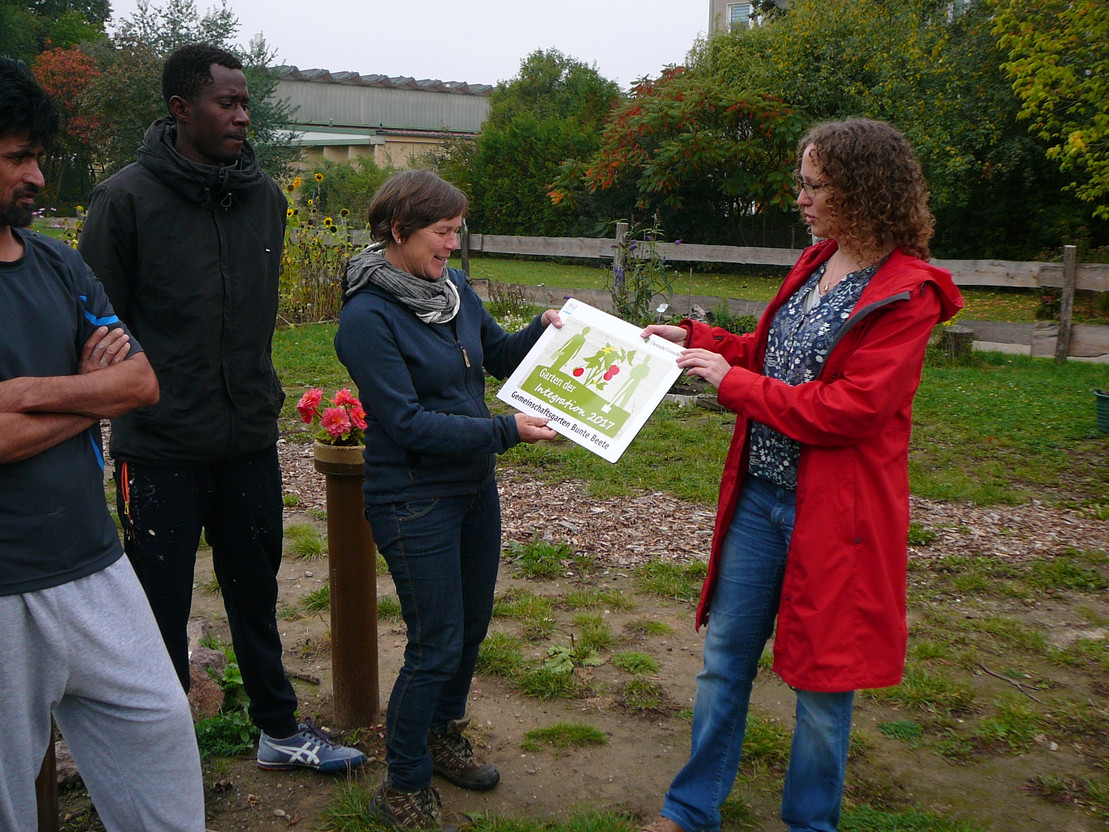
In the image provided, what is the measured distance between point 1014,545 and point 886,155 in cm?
397

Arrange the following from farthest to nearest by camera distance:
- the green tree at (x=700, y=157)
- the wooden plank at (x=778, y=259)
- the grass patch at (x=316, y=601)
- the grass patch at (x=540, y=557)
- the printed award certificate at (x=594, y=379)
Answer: the green tree at (x=700, y=157), the wooden plank at (x=778, y=259), the grass patch at (x=540, y=557), the grass patch at (x=316, y=601), the printed award certificate at (x=594, y=379)

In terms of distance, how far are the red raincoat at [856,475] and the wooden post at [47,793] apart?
2.02 metres

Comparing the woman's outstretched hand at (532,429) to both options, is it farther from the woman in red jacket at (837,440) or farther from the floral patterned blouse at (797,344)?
the floral patterned blouse at (797,344)

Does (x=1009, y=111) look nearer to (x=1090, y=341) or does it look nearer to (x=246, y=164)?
(x=1090, y=341)

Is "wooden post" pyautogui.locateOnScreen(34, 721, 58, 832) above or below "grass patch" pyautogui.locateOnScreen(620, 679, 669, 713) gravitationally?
above

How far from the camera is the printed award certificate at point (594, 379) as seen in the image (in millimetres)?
3022

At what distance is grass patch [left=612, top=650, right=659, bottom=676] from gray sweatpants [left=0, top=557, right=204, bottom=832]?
231 cm

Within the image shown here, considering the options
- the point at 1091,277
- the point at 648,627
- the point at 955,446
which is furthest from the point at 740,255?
the point at 648,627

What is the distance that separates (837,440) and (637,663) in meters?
2.08

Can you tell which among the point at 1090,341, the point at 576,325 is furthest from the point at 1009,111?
the point at 576,325

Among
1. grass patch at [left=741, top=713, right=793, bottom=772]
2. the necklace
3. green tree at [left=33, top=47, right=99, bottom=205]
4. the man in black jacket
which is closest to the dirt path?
grass patch at [left=741, top=713, right=793, bottom=772]

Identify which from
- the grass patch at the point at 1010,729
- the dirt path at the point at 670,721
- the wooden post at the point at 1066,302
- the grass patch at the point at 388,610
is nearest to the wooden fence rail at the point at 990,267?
the wooden post at the point at 1066,302

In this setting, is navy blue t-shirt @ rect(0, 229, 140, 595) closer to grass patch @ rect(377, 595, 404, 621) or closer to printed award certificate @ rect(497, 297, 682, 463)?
printed award certificate @ rect(497, 297, 682, 463)

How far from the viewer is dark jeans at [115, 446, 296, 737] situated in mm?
2959
